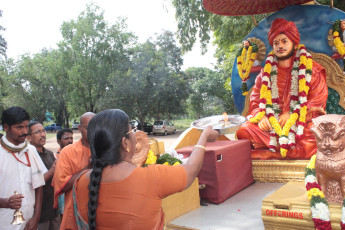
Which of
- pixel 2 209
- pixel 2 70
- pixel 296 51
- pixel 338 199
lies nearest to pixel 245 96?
pixel 296 51

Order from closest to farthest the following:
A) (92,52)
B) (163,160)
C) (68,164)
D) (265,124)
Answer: (68,164), (163,160), (265,124), (92,52)

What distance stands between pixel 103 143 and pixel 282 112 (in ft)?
13.6

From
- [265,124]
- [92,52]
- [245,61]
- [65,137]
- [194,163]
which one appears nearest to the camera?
[194,163]

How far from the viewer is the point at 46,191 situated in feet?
10.4

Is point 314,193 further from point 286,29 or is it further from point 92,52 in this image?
point 92,52

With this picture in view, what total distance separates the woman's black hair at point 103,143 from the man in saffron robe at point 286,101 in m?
3.55

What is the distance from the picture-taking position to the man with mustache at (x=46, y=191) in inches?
121

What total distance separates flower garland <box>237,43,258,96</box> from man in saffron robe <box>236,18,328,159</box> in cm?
69

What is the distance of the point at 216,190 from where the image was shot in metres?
3.47

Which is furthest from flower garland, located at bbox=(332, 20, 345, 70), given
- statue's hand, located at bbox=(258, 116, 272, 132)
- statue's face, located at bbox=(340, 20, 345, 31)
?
statue's hand, located at bbox=(258, 116, 272, 132)

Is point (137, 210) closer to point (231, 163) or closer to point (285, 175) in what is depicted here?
point (231, 163)

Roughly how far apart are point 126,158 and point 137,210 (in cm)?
26

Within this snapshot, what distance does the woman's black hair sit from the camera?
1395 millimetres

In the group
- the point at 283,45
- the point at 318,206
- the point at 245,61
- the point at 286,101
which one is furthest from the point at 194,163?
the point at 245,61
